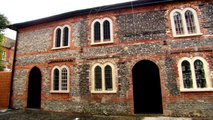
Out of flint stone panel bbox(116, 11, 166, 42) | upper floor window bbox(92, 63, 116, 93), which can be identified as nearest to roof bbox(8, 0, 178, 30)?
flint stone panel bbox(116, 11, 166, 42)

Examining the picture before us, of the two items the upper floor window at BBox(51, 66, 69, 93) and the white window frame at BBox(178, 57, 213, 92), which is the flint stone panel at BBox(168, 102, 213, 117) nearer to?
the white window frame at BBox(178, 57, 213, 92)

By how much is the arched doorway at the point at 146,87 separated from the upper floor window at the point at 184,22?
2.79 meters

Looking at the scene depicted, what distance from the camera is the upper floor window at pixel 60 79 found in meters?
10.7

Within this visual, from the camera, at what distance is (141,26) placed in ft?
32.5

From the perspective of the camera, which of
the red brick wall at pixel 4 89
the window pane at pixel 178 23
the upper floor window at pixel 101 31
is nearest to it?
the window pane at pixel 178 23

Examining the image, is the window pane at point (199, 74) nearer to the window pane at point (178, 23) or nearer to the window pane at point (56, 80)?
the window pane at point (178, 23)

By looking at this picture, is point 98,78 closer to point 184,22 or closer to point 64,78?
point 64,78

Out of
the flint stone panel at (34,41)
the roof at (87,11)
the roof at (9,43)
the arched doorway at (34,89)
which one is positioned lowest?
the arched doorway at (34,89)

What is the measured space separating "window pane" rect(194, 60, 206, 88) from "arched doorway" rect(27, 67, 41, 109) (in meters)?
11.7

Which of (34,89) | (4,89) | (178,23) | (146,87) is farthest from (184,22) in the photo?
(4,89)

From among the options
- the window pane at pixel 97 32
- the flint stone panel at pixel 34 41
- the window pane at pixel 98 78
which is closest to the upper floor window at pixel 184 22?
the window pane at pixel 97 32

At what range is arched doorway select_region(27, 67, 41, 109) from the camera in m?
11.8

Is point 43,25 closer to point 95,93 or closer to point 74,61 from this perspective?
point 74,61

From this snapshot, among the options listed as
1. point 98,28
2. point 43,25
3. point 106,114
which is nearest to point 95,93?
point 106,114
